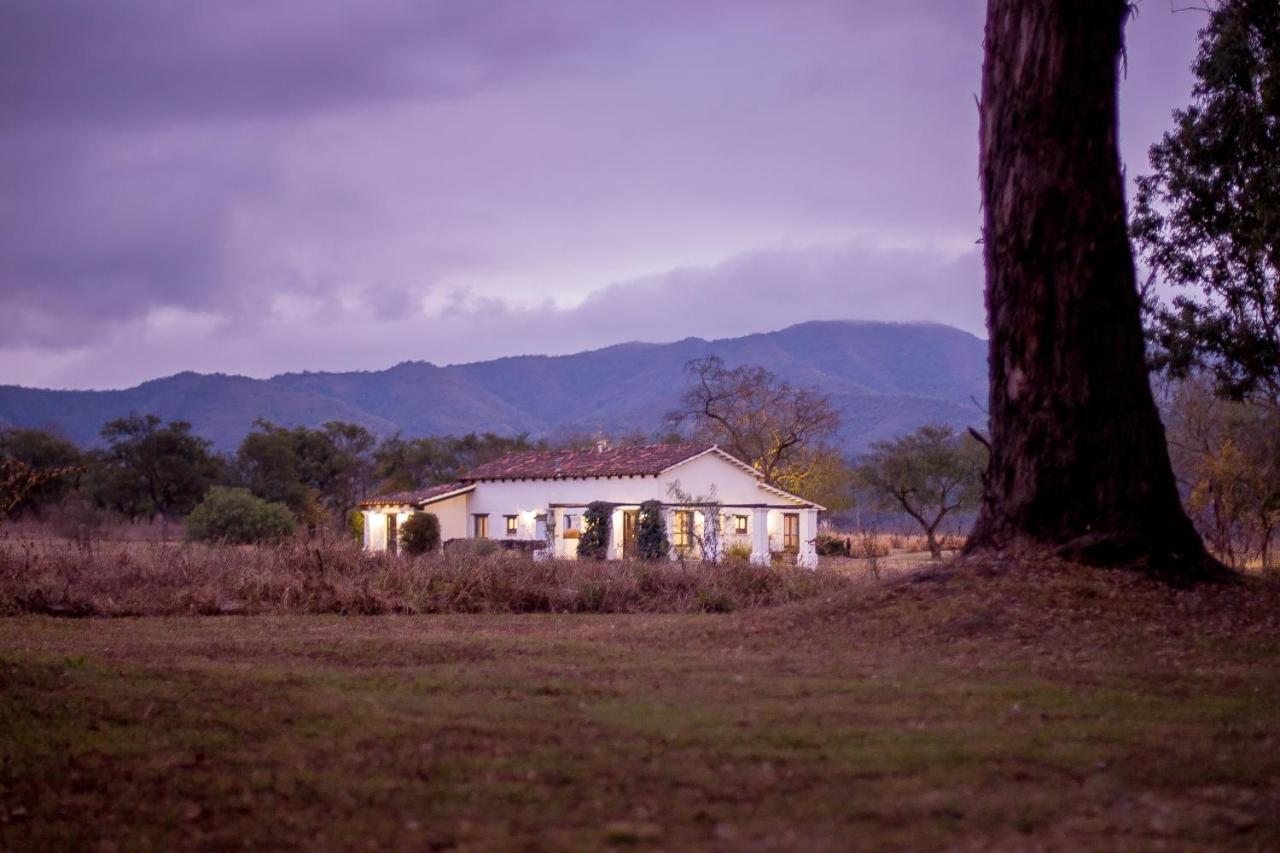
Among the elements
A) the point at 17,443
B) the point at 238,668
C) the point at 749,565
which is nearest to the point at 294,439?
the point at 17,443

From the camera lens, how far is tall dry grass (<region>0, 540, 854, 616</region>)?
50.2ft

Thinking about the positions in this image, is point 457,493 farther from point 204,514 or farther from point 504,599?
point 504,599

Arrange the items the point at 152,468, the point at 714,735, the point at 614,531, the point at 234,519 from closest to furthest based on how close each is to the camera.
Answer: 1. the point at 714,735
2. the point at 614,531
3. the point at 234,519
4. the point at 152,468

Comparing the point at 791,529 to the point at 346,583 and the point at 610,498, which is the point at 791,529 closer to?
the point at 610,498

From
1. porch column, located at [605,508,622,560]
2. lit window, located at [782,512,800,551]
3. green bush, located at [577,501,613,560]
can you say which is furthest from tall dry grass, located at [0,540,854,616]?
lit window, located at [782,512,800,551]

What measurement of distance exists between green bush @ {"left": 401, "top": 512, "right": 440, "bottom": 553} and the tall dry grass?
1926cm

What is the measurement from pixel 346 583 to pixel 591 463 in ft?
101

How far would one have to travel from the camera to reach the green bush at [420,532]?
3697 cm

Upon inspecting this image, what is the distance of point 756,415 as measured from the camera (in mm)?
61688

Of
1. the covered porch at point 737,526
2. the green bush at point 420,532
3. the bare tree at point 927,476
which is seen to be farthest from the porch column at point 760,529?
the bare tree at point 927,476

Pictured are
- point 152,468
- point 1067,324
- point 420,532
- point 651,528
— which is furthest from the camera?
point 152,468

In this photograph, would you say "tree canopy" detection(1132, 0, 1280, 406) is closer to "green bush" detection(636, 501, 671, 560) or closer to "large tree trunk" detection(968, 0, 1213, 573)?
"large tree trunk" detection(968, 0, 1213, 573)

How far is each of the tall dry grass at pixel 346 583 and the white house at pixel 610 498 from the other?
69.7 feet

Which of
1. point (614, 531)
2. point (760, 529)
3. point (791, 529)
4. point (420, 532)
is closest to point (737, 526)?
point (760, 529)
